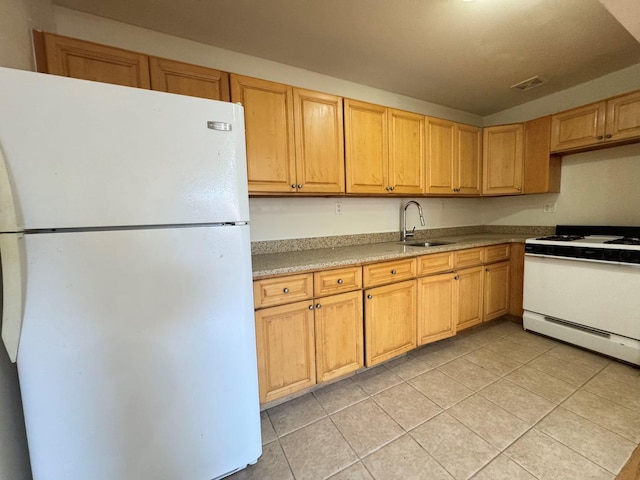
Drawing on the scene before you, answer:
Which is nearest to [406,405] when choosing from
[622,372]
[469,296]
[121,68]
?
[469,296]

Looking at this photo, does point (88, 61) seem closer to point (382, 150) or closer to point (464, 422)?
point (382, 150)

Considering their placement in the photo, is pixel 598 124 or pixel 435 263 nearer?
pixel 435 263

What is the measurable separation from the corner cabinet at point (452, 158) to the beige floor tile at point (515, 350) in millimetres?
1448

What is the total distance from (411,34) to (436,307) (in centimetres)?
198

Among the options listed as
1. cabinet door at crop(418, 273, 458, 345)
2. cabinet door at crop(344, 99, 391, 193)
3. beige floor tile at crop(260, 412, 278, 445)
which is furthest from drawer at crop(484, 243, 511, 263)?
beige floor tile at crop(260, 412, 278, 445)

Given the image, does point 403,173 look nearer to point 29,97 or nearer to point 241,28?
point 241,28

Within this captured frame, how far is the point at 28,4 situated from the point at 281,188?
1444 millimetres

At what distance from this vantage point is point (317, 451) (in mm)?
1295

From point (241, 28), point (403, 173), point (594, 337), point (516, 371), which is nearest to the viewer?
point (241, 28)

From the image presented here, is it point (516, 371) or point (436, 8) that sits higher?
point (436, 8)

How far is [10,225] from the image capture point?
29.2 inches

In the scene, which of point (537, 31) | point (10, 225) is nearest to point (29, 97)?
point (10, 225)

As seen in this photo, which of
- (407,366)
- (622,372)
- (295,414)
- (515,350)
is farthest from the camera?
(515,350)

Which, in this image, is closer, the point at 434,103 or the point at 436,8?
the point at 436,8
